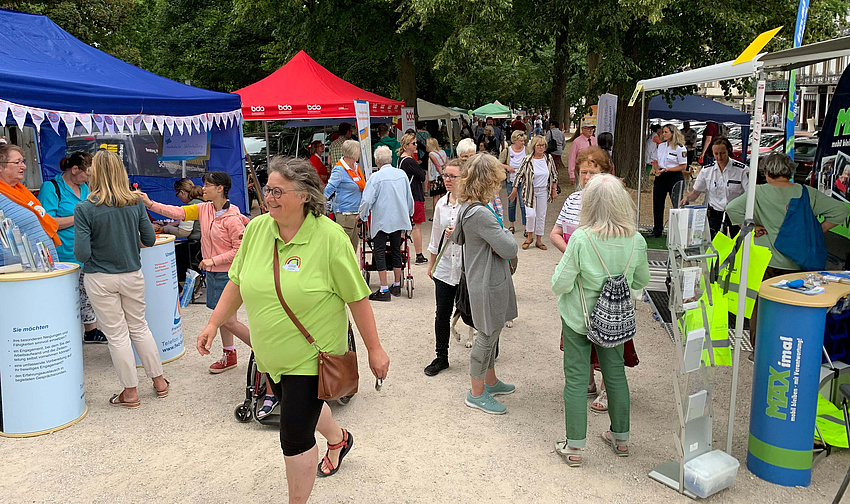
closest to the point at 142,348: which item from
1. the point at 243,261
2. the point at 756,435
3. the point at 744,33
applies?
the point at 243,261

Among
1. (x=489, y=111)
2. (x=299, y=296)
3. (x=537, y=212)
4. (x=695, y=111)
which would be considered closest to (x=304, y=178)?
(x=299, y=296)

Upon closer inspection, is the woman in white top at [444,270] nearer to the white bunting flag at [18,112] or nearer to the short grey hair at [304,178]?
the short grey hair at [304,178]

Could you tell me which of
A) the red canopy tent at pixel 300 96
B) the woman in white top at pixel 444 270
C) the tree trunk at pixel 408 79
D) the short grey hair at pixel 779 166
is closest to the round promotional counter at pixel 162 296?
the woman in white top at pixel 444 270

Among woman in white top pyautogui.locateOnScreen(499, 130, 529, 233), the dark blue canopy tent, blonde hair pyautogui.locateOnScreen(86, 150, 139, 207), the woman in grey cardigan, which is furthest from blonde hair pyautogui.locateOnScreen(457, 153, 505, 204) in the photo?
the dark blue canopy tent

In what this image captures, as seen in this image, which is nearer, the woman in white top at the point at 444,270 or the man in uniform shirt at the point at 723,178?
the woman in white top at the point at 444,270

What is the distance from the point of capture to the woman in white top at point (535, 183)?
→ 33.6 ft

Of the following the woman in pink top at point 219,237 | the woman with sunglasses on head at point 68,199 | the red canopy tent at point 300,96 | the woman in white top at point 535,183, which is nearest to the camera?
the woman in pink top at point 219,237

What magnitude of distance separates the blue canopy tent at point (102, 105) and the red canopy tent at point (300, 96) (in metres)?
1.99

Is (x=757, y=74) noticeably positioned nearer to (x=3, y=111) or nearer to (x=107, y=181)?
(x=107, y=181)

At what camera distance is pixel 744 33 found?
13.0 meters

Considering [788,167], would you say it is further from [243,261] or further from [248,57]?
[248,57]

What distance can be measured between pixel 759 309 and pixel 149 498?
11.6ft

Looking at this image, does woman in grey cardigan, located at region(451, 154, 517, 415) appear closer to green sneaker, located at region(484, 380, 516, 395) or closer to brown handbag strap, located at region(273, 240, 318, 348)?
green sneaker, located at region(484, 380, 516, 395)

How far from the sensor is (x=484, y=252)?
4.54 m
